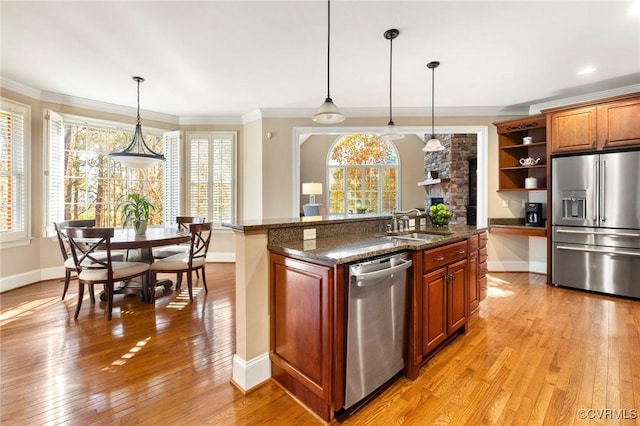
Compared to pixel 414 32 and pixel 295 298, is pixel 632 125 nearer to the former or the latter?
pixel 414 32

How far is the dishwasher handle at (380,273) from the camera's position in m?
1.60

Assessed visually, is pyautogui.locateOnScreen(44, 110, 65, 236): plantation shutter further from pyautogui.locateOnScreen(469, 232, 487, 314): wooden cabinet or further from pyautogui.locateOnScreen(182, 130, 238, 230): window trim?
pyautogui.locateOnScreen(469, 232, 487, 314): wooden cabinet

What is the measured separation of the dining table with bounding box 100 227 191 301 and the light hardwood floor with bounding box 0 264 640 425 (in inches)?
Answer: 15.4

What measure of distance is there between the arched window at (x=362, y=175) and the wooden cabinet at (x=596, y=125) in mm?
5868

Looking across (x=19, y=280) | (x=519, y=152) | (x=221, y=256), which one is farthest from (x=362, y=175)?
(x=19, y=280)

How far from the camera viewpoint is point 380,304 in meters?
1.79

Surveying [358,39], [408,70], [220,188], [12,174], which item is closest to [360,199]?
[220,188]

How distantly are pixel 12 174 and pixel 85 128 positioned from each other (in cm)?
122

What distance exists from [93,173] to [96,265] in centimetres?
250

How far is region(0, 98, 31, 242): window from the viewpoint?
153 inches

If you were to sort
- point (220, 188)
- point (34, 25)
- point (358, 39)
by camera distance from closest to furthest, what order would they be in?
point (34, 25) → point (358, 39) → point (220, 188)

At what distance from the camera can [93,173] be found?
4.85 m

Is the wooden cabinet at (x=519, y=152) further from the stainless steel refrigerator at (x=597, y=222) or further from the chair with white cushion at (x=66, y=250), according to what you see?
the chair with white cushion at (x=66, y=250)

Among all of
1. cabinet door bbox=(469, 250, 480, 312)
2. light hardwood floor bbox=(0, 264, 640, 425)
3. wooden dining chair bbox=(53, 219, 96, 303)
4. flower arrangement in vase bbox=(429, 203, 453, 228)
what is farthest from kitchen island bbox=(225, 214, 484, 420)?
wooden dining chair bbox=(53, 219, 96, 303)
